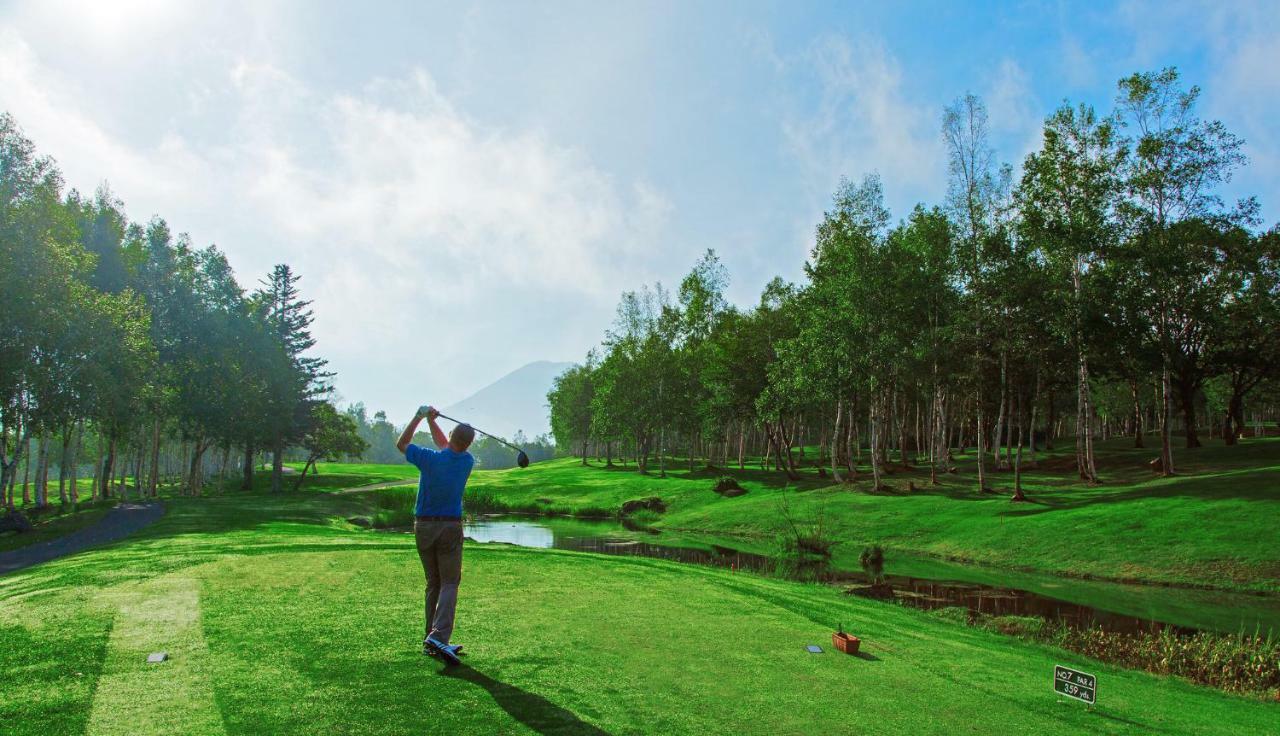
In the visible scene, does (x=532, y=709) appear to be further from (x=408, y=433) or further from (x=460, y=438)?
(x=408, y=433)

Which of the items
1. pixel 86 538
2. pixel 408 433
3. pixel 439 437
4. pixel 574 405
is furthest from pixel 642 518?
pixel 574 405

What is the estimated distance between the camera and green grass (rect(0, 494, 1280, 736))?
22.3ft

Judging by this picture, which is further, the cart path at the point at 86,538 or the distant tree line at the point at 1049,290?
the distant tree line at the point at 1049,290

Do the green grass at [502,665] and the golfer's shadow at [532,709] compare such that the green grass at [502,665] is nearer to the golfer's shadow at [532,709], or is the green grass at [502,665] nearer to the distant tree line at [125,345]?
the golfer's shadow at [532,709]

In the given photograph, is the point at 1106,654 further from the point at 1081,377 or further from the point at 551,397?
the point at 551,397

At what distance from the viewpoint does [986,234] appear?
44375mm

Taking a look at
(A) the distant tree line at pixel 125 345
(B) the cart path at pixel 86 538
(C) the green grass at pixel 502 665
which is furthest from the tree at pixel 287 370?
(C) the green grass at pixel 502 665

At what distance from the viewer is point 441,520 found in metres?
8.80

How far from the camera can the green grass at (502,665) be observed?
22.3 feet

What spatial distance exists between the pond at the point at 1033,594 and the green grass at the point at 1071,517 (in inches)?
71.0

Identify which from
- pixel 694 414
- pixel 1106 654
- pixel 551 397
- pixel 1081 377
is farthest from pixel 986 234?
pixel 551 397

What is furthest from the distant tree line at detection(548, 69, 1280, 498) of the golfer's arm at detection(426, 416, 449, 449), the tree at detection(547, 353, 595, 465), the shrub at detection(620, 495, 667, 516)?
the tree at detection(547, 353, 595, 465)

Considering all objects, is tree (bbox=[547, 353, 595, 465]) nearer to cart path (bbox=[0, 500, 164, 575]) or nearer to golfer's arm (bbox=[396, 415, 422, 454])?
cart path (bbox=[0, 500, 164, 575])

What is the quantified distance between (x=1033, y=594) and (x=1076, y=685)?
1873 cm
